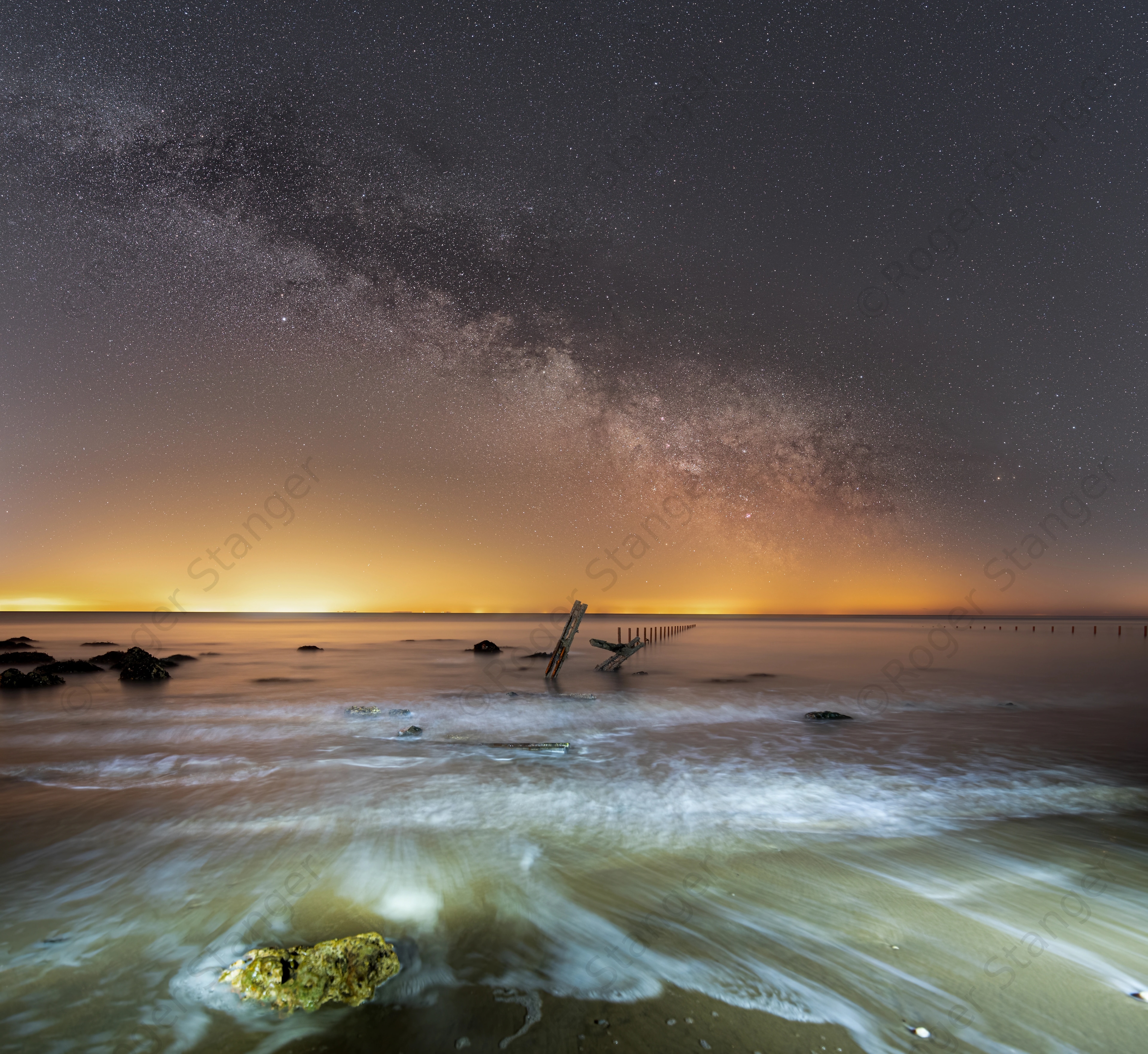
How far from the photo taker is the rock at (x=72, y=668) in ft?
75.1

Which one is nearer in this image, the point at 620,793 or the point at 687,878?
the point at 687,878

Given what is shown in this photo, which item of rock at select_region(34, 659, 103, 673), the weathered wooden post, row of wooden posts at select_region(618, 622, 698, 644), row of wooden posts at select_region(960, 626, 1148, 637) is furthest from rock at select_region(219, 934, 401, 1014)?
row of wooden posts at select_region(960, 626, 1148, 637)

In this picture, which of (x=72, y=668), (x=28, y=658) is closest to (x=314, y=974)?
(x=72, y=668)

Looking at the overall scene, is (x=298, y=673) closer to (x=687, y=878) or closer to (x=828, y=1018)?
(x=687, y=878)

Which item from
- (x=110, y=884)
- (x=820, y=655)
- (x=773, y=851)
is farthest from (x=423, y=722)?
(x=820, y=655)

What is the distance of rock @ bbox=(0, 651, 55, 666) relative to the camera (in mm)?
25500

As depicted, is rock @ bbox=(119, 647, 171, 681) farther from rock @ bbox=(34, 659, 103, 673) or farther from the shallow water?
the shallow water

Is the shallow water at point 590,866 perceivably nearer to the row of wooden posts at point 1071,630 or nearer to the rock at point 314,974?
the rock at point 314,974

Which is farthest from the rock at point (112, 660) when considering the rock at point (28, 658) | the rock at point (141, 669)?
the rock at point (141, 669)

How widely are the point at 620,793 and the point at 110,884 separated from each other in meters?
5.77

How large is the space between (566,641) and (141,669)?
14702 millimetres

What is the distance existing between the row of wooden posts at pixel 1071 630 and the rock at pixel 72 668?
53299 mm

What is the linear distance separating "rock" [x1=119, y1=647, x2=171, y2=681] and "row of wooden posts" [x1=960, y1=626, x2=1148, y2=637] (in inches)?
2107

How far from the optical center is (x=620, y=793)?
28.4ft
